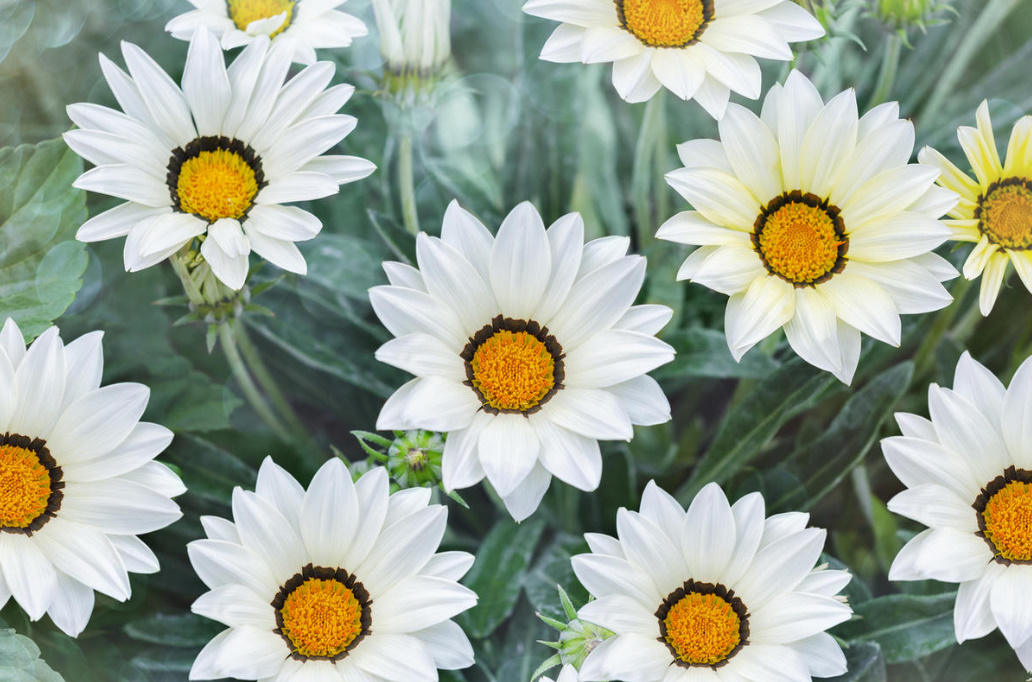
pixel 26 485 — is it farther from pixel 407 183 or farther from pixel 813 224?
pixel 813 224

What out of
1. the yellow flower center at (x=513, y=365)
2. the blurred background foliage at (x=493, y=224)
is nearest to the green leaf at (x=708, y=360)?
the blurred background foliage at (x=493, y=224)

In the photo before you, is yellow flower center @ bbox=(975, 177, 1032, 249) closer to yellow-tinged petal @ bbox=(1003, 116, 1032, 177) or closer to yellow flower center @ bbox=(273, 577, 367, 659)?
yellow-tinged petal @ bbox=(1003, 116, 1032, 177)

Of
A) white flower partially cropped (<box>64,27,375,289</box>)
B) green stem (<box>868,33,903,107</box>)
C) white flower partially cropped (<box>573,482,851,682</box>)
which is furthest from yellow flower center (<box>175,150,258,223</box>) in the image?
green stem (<box>868,33,903,107</box>)

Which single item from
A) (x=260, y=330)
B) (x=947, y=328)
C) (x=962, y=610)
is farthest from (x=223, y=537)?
(x=947, y=328)

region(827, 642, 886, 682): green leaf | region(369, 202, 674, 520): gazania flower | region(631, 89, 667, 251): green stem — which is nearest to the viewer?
region(369, 202, 674, 520): gazania flower

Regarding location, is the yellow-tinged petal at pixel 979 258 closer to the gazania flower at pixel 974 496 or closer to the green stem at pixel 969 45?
the gazania flower at pixel 974 496

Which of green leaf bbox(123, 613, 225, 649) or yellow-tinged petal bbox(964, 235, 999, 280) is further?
green leaf bbox(123, 613, 225, 649)
